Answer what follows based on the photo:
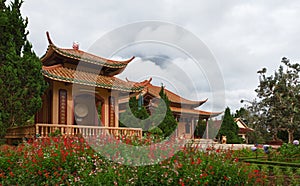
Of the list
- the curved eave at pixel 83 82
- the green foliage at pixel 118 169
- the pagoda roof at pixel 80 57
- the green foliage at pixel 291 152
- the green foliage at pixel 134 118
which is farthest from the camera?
the green foliage at pixel 134 118

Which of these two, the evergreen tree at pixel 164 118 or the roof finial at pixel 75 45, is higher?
the roof finial at pixel 75 45

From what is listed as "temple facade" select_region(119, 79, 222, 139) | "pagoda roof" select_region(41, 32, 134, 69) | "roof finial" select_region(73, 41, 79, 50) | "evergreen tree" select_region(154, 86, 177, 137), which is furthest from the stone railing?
"temple facade" select_region(119, 79, 222, 139)

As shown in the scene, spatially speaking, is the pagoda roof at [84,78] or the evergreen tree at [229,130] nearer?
the pagoda roof at [84,78]

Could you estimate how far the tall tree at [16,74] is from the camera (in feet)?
38.0

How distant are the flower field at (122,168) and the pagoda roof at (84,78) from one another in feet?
24.4

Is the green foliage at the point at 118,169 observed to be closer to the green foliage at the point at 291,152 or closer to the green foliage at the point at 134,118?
the green foliage at the point at 291,152

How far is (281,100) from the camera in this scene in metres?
29.5

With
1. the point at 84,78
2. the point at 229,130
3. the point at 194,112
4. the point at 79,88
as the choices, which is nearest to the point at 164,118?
the point at 79,88

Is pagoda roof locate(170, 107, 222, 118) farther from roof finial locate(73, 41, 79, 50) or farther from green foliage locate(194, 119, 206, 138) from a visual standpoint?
roof finial locate(73, 41, 79, 50)

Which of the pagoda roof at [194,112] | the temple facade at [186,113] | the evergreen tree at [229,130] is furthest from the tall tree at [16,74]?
the evergreen tree at [229,130]

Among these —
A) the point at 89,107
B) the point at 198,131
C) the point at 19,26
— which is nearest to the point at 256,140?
the point at 198,131

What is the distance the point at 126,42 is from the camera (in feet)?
36.3

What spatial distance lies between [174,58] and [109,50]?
101 inches

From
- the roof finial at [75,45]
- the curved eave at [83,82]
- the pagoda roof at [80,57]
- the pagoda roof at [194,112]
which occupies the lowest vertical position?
the pagoda roof at [194,112]
